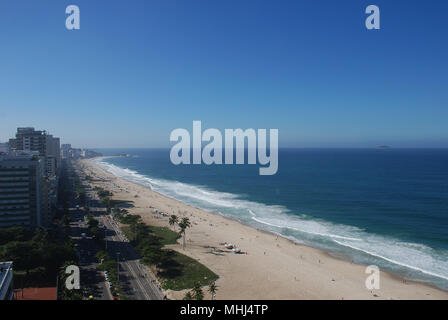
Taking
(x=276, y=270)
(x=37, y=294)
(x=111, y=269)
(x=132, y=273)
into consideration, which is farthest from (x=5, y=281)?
(x=276, y=270)

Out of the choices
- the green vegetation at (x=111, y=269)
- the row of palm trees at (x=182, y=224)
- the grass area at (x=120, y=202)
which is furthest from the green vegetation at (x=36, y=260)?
the grass area at (x=120, y=202)

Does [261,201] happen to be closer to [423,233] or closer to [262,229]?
[262,229]

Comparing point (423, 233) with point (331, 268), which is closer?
point (331, 268)

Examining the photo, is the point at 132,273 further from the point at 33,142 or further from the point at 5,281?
the point at 33,142

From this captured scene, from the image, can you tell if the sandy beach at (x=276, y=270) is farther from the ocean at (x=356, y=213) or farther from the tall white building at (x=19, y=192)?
the tall white building at (x=19, y=192)

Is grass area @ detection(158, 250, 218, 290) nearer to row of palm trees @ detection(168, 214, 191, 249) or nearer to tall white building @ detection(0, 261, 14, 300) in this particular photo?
row of palm trees @ detection(168, 214, 191, 249)
